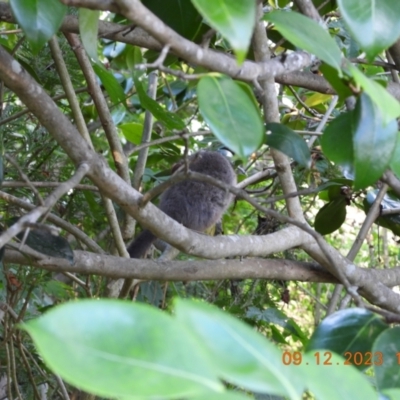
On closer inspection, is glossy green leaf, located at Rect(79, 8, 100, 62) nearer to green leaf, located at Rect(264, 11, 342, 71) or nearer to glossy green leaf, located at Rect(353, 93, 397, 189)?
green leaf, located at Rect(264, 11, 342, 71)

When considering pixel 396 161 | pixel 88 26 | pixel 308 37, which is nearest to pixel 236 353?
pixel 308 37

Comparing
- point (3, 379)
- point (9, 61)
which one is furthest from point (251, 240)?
point (3, 379)

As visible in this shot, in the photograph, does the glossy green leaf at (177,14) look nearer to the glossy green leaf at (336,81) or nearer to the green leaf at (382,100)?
the glossy green leaf at (336,81)

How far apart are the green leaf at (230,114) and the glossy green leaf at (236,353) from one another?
0.37m

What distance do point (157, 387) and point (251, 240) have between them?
→ 1.02 meters

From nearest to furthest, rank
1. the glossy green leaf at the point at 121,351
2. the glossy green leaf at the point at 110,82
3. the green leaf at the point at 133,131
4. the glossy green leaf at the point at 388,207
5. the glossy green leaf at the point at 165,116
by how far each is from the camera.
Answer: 1. the glossy green leaf at the point at 121,351
2. the glossy green leaf at the point at 165,116
3. the glossy green leaf at the point at 110,82
4. the glossy green leaf at the point at 388,207
5. the green leaf at the point at 133,131

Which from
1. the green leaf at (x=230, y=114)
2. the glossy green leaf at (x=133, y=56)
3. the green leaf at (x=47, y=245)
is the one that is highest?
the glossy green leaf at (x=133, y=56)

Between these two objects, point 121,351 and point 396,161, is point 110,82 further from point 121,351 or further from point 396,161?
point 121,351

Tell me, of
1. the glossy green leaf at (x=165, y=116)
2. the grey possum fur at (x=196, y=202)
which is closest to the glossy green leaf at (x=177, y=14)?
the glossy green leaf at (x=165, y=116)

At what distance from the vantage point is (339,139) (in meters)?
0.97

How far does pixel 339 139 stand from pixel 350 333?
32cm

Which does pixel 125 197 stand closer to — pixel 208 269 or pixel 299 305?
pixel 208 269

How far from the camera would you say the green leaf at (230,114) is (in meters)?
0.75

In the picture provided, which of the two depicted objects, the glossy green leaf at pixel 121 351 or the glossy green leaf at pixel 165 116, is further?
the glossy green leaf at pixel 165 116
